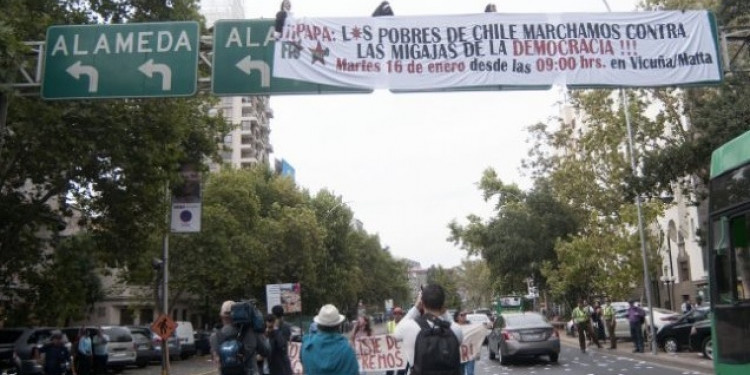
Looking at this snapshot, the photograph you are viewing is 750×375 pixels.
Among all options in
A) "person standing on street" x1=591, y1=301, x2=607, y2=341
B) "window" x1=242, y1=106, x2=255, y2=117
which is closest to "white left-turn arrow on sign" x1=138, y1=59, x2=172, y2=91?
"person standing on street" x1=591, y1=301, x2=607, y2=341

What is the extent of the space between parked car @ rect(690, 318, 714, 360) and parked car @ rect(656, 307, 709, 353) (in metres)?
1.91

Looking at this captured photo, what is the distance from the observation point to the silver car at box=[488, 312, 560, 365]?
68.1 feet

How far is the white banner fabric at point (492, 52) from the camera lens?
1159 centimetres

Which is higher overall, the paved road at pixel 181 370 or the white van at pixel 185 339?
the white van at pixel 185 339

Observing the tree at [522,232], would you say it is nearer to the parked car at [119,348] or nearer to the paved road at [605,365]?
the paved road at [605,365]

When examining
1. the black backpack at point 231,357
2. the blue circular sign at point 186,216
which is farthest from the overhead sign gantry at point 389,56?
the blue circular sign at point 186,216

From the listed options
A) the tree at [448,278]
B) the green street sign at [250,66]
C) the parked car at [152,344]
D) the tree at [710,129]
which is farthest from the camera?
the tree at [448,278]

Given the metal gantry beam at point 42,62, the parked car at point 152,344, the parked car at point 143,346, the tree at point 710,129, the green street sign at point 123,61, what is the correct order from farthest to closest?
the parked car at point 152,344 < the parked car at point 143,346 < the tree at point 710,129 < the metal gantry beam at point 42,62 < the green street sign at point 123,61

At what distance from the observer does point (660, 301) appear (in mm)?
48312

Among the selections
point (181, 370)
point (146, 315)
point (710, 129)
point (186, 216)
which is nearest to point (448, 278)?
point (146, 315)

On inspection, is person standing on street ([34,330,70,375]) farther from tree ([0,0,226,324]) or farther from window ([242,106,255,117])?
window ([242,106,255,117])

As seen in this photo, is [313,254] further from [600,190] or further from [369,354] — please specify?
[369,354]

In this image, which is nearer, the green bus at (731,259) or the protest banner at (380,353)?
the green bus at (731,259)

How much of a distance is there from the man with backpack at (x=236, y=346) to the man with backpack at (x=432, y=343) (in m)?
3.40
